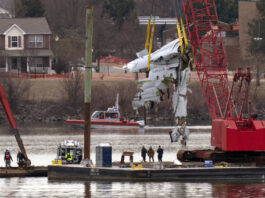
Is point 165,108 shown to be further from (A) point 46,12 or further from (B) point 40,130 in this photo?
(A) point 46,12

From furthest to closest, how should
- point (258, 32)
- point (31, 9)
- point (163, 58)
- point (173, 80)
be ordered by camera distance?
point (31, 9) → point (258, 32) → point (163, 58) → point (173, 80)

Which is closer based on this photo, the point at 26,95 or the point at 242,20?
the point at 26,95

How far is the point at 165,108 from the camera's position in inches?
5930

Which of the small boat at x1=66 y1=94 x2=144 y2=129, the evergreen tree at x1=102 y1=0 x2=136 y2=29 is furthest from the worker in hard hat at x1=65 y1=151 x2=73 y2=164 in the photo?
the evergreen tree at x1=102 y1=0 x2=136 y2=29

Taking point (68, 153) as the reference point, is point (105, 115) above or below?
above

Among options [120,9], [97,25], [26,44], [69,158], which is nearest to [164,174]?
[69,158]

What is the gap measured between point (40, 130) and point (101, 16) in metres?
67.9

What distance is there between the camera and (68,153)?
6762cm

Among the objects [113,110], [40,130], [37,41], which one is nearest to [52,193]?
[40,130]

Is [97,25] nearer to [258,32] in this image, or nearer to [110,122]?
[258,32]

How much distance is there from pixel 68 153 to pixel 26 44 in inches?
3832

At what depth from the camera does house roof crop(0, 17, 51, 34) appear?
16188 cm

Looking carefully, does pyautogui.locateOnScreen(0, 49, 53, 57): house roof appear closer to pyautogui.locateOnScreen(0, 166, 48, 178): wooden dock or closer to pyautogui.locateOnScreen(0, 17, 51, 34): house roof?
pyautogui.locateOnScreen(0, 17, 51, 34): house roof

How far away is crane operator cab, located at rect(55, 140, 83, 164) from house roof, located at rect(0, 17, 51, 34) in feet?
312
